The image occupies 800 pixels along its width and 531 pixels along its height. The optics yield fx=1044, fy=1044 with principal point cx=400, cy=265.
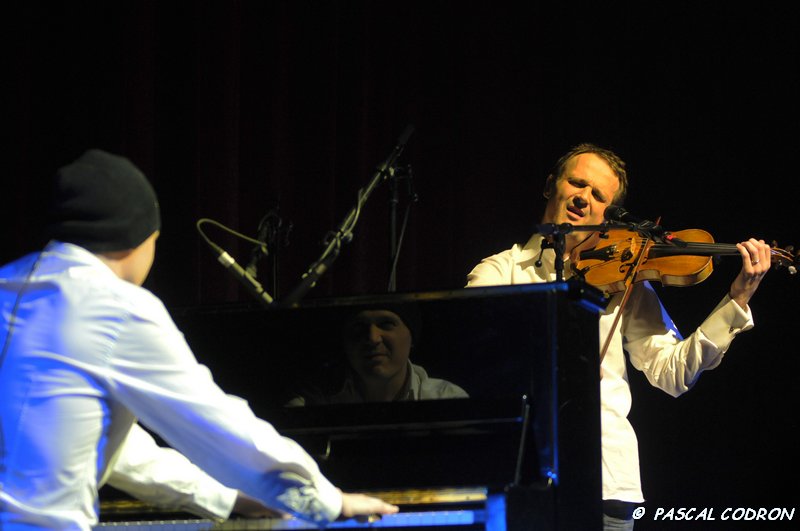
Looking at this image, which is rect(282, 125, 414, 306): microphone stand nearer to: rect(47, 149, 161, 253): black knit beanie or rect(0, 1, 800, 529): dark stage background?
rect(47, 149, 161, 253): black knit beanie

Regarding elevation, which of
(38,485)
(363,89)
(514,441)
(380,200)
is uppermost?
(363,89)

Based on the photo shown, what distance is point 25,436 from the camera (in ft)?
6.16

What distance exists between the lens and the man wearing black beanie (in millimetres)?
1882

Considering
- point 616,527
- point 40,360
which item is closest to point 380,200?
point 616,527

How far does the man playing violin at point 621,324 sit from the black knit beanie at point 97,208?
158 centimetres

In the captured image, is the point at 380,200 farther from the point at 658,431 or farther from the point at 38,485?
the point at 38,485

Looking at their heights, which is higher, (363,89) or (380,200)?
(363,89)

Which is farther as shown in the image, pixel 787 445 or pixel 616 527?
pixel 787 445

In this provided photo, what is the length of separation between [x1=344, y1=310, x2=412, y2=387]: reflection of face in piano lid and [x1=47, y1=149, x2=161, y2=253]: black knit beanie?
2.63 ft

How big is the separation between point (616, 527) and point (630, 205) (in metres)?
2.11

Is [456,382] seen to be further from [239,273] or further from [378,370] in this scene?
[239,273]

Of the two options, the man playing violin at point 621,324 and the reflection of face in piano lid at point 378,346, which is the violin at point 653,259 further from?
the reflection of face in piano lid at point 378,346

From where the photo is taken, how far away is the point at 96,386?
190cm

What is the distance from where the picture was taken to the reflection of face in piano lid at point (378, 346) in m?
2.64
